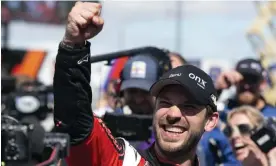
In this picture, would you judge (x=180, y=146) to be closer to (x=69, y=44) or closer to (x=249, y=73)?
(x=69, y=44)

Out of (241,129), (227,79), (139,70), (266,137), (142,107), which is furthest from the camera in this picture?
(227,79)

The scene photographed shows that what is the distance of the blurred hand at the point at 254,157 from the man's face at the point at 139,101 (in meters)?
0.62

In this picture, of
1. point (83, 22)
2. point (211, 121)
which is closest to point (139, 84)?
point (211, 121)

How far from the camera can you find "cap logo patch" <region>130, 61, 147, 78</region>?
4414mm

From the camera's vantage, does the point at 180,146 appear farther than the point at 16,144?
Yes

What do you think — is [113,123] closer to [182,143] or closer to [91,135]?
[182,143]

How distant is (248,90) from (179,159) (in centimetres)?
300

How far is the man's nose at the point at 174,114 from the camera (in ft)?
9.70

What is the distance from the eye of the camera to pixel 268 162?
3943mm

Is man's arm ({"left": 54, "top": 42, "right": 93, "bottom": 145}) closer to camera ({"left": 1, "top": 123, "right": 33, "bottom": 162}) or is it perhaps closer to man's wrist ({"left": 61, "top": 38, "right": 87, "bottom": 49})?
man's wrist ({"left": 61, "top": 38, "right": 87, "bottom": 49})

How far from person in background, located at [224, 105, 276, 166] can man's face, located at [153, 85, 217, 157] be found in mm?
1128

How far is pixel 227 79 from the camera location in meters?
5.61

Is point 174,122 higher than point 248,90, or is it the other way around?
point 174,122

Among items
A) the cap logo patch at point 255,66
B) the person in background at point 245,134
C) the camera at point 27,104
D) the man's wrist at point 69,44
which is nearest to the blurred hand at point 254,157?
the person in background at point 245,134
